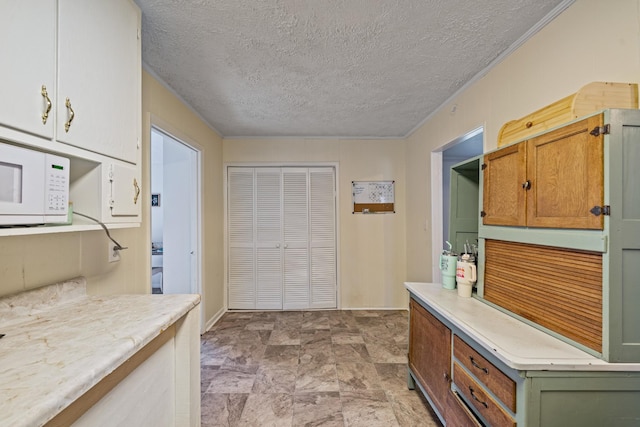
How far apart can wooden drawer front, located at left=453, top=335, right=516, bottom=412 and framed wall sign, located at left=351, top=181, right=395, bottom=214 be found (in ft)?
8.55

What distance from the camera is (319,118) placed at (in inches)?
125

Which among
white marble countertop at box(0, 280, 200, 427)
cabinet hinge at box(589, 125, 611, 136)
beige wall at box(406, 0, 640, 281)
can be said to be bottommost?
white marble countertop at box(0, 280, 200, 427)

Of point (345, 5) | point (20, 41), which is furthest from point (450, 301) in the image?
point (20, 41)

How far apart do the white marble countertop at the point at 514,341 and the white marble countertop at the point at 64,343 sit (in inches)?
51.0

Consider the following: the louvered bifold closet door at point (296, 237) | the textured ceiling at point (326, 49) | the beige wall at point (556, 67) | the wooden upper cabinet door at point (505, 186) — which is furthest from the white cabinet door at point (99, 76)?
the louvered bifold closet door at point (296, 237)

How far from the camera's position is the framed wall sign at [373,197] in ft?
12.9

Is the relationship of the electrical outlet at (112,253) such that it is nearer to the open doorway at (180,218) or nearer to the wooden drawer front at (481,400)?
the open doorway at (180,218)

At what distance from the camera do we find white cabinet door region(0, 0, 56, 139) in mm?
767

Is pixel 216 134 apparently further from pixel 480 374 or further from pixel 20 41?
pixel 480 374

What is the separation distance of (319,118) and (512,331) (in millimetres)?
2669

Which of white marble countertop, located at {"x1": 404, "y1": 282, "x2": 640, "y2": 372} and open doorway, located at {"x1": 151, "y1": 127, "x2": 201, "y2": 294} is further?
open doorway, located at {"x1": 151, "y1": 127, "x2": 201, "y2": 294}

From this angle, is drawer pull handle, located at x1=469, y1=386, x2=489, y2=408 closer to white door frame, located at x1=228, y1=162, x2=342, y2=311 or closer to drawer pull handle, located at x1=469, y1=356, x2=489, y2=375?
→ drawer pull handle, located at x1=469, y1=356, x2=489, y2=375

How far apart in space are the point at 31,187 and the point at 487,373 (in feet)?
5.80

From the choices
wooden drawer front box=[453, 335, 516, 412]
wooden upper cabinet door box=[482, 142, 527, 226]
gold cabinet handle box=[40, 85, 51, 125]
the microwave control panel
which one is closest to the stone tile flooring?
wooden drawer front box=[453, 335, 516, 412]
